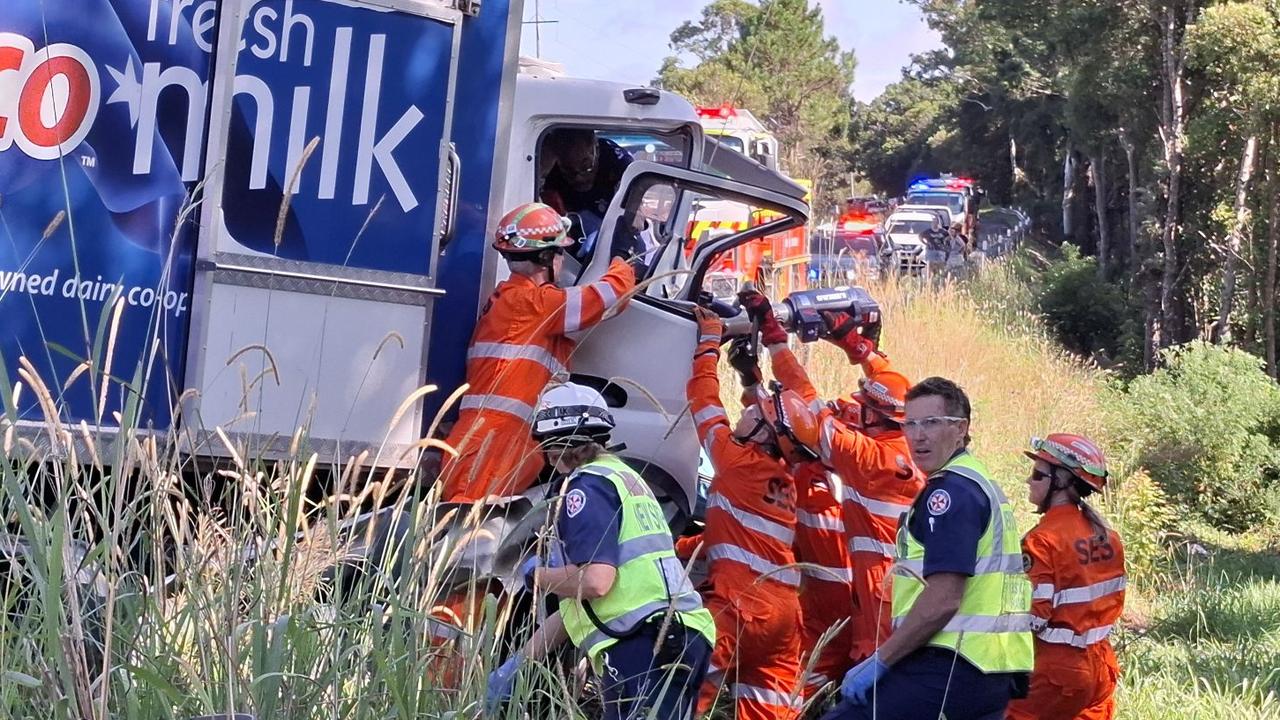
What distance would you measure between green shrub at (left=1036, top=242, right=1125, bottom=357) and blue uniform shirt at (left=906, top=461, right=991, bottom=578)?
746 inches

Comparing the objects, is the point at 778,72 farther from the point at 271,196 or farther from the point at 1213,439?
the point at 271,196

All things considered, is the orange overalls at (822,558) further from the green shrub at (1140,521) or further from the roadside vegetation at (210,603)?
the green shrub at (1140,521)

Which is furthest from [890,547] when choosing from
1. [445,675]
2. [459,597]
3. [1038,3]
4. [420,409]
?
[1038,3]

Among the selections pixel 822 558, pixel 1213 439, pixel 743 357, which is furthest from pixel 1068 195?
pixel 743 357

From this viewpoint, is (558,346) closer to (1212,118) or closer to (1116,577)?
(1116,577)

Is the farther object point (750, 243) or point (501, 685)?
point (750, 243)

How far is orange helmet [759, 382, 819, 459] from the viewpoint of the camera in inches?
242

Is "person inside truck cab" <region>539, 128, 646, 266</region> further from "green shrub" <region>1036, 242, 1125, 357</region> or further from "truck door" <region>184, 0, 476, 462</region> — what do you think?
"green shrub" <region>1036, 242, 1125, 357</region>

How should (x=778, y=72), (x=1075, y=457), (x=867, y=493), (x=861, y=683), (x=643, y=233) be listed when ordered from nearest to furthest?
(x=861, y=683)
(x=1075, y=457)
(x=643, y=233)
(x=867, y=493)
(x=778, y=72)

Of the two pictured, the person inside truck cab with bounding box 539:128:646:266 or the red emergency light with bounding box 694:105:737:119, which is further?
the red emergency light with bounding box 694:105:737:119

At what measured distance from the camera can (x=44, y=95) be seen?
14.8ft

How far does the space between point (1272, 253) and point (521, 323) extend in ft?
46.3

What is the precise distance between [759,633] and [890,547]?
2.88ft

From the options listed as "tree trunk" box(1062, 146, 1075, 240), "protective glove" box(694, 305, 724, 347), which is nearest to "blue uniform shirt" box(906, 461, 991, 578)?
"protective glove" box(694, 305, 724, 347)
